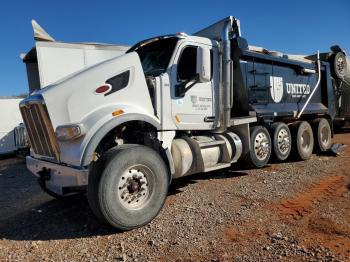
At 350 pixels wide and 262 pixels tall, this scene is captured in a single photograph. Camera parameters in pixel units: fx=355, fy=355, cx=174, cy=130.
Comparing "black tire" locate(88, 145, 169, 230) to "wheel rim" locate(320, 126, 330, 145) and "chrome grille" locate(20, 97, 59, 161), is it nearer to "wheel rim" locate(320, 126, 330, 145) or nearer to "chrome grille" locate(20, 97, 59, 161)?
"chrome grille" locate(20, 97, 59, 161)

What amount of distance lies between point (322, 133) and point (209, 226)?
22.3ft

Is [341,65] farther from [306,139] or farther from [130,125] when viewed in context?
[130,125]

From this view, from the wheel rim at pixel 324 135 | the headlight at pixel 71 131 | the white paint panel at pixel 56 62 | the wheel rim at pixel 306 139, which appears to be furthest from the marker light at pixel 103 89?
the wheel rim at pixel 324 135

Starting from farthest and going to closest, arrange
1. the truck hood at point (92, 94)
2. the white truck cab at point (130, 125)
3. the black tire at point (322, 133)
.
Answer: the black tire at point (322, 133) < the truck hood at point (92, 94) < the white truck cab at point (130, 125)

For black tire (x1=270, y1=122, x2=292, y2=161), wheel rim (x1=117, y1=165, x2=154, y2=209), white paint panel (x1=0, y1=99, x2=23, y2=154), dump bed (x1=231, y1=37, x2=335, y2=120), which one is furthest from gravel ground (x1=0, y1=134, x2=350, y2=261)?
white paint panel (x1=0, y1=99, x2=23, y2=154)

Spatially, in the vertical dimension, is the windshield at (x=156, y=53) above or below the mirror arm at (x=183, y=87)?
above

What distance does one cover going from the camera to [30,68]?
35.3 feet

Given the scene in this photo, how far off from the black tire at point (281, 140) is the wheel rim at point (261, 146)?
1.51ft

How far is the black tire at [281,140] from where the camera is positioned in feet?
27.2

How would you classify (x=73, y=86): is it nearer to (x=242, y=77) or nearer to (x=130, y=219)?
(x=130, y=219)

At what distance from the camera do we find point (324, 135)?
Answer: 10133 millimetres

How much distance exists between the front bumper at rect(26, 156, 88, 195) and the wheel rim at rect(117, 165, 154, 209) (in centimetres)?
49

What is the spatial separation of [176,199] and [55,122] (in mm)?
2314

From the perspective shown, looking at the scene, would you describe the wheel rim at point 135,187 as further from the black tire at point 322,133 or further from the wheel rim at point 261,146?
the black tire at point 322,133
